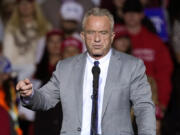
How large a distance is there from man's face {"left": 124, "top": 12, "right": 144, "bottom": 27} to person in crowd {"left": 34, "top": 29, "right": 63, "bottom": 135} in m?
0.90

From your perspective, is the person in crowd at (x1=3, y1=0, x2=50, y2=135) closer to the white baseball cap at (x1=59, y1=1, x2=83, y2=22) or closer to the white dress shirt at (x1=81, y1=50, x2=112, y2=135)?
the white baseball cap at (x1=59, y1=1, x2=83, y2=22)

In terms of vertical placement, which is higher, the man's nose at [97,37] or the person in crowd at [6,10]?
the person in crowd at [6,10]

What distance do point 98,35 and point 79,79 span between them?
35 cm

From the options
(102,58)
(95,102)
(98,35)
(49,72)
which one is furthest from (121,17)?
(95,102)

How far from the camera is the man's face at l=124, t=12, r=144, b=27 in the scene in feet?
23.6

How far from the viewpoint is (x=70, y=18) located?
25.0ft

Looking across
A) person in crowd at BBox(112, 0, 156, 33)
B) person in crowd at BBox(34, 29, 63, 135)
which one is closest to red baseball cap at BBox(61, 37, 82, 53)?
person in crowd at BBox(34, 29, 63, 135)

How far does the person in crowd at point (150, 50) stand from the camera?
22.4 ft

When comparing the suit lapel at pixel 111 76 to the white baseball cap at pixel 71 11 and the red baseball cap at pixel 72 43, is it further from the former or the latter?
the white baseball cap at pixel 71 11

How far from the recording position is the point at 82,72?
3.79 meters

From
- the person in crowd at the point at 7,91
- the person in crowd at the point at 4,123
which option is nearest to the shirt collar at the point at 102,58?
the person in crowd at the point at 4,123

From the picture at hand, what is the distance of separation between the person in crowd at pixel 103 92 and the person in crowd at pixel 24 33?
403 centimetres

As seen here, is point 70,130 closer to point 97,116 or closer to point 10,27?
point 97,116

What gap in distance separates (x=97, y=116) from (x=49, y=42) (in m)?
3.88
